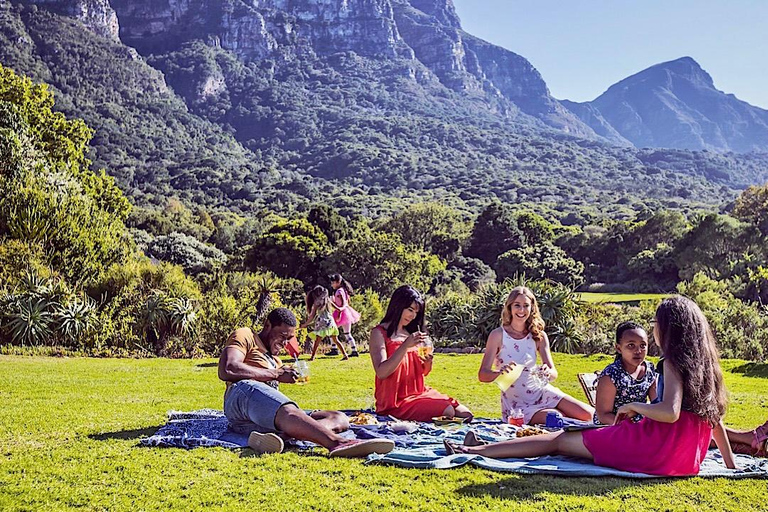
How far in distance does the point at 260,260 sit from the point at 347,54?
152343mm

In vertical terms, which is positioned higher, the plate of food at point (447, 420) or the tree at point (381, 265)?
the tree at point (381, 265)

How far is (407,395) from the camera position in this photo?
6168mm

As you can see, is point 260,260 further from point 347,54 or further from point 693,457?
point 347,54

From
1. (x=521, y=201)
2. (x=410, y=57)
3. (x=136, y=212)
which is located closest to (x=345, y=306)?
(x=136, y=212)

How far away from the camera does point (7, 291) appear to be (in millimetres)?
12719

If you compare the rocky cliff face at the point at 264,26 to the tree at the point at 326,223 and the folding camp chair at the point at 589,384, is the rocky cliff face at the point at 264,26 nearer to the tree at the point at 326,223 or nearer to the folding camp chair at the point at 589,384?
the tree at the point at 326,223

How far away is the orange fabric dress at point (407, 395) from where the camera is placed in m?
6.04

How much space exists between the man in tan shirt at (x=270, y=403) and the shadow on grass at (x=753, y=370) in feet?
25.0

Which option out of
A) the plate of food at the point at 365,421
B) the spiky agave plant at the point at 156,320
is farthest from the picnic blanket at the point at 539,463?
the spiky agave plant at the point at 156,320

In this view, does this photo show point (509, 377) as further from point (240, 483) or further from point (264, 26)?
point (264, 26)

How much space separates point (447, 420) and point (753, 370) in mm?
6886

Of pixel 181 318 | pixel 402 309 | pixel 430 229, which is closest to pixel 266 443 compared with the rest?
pixel 402 309

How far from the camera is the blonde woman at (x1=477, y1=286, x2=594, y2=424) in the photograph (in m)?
5.83

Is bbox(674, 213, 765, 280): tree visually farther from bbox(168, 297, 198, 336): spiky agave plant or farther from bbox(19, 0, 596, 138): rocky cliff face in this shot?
bbox(19, 0, 596, 138): rocky cliff face
